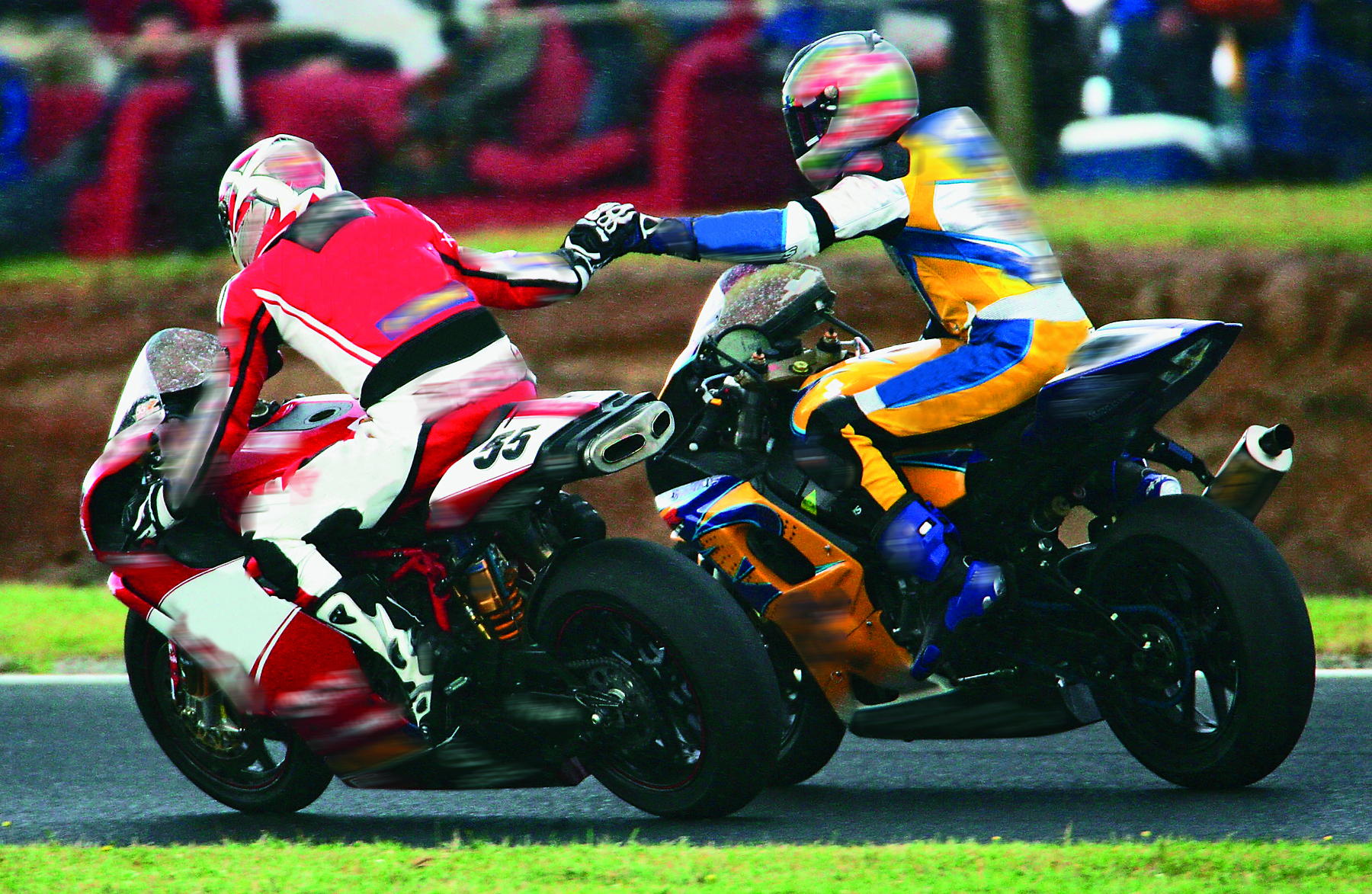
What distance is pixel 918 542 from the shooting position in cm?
465

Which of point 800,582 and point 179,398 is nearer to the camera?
point 179,398

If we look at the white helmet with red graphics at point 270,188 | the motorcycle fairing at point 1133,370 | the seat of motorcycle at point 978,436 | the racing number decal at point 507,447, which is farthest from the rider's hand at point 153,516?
the motorcycle fairing at point 1133,370

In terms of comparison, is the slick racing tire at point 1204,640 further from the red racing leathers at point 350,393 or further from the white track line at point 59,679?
the white track line at point 59,679

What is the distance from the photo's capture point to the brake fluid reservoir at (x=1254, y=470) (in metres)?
4.64

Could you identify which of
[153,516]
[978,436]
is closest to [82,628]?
[153,516]

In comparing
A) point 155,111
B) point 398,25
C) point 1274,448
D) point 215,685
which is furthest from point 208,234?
point 1274,448

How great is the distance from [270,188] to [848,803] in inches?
85.4

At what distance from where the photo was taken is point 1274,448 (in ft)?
15.3

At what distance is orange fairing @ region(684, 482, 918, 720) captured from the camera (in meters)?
4.86

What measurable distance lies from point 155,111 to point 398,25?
1.78 m

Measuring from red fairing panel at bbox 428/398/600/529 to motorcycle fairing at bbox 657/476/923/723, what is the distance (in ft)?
2.91

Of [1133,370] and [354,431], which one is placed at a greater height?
[354,431]

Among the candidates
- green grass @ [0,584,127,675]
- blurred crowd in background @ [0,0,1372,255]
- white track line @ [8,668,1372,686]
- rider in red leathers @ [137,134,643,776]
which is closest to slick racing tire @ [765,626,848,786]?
rider in red leathers @ [137,134,643,776]

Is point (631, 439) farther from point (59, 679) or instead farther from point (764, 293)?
point (59, 679)
